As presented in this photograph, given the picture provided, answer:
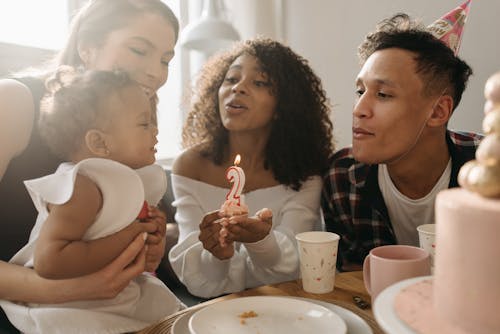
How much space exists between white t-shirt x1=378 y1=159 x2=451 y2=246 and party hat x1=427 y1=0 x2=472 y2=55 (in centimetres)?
43

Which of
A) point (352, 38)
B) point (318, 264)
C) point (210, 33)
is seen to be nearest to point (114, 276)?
point (318, 264)

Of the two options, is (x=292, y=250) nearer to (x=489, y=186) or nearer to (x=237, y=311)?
(x=237, y=311)

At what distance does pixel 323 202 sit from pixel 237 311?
1.02 m

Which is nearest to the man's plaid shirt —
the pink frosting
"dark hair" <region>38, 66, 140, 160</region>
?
the pink frosting

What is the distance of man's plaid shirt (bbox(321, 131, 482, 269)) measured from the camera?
1.66 metres

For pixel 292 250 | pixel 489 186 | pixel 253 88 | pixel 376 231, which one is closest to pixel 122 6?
pixel 253 88

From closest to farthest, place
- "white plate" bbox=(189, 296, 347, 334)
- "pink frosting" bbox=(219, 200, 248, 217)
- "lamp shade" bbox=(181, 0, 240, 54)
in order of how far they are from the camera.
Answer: "white plate" bbox=(189, 296, 347, 334), "pink frosting" bbox=(219, 200, 248, 217), "lamp shade" bbox=(181, 0, 240, 54)

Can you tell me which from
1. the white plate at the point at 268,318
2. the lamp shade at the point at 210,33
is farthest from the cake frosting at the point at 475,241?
the lamp shade at the point at 210,33

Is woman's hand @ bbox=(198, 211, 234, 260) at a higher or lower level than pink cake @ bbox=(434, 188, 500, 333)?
lower

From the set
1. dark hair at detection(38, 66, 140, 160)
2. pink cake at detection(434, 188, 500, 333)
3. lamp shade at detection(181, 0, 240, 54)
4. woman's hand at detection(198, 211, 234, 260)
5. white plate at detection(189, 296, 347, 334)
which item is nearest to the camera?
pink cake at detection(434, 188, 500, 333)

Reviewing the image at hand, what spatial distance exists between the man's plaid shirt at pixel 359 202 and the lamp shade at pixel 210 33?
67.4 inches

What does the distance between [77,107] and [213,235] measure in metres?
0.51

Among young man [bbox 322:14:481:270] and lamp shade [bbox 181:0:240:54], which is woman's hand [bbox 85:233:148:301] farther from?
lamp shade [bbox 181:0:240:54]

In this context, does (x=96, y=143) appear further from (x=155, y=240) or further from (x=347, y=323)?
(x=347, y=323)
